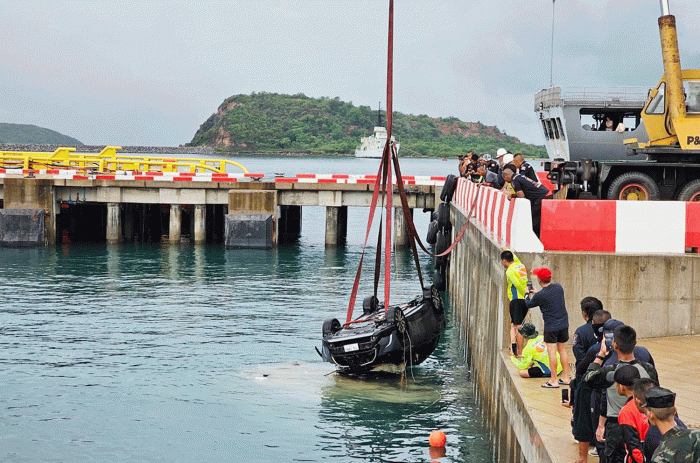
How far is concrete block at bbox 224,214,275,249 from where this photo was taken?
45.7 m

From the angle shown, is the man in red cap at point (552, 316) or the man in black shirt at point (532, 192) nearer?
the man in red cap at point (552, 316)

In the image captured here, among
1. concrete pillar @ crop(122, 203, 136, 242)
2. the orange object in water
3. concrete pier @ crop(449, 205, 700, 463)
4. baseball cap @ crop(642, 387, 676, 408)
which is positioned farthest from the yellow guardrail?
baseball cap @ crop(642, 387, 676, 408)

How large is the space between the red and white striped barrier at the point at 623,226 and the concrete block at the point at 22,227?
116 ft

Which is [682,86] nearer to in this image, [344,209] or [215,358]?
[215,358]

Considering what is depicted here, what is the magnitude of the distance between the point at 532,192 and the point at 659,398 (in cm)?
1074

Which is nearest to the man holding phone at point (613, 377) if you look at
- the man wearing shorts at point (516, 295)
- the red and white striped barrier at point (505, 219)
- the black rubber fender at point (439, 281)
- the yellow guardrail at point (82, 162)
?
the man wearing shorts at point (516, 295)

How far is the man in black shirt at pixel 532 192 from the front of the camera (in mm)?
16875

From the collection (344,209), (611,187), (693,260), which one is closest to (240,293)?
(611,187)

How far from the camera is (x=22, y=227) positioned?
151ft

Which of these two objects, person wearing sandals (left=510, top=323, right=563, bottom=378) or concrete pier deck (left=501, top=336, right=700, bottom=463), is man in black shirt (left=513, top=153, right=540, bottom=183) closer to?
concrete pier deck (left=501, top=336, right=700, bottom=463)

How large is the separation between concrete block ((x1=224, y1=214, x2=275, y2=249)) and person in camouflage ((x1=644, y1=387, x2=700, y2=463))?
39596 mm

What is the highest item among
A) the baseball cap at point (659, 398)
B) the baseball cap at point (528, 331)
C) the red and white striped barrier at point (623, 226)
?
the red and white striped barrier at point (623, 226)

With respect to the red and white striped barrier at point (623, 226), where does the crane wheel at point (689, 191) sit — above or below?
above

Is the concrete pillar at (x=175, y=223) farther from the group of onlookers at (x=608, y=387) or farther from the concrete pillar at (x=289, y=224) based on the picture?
the group of onlookers at (x=608, y=387)
